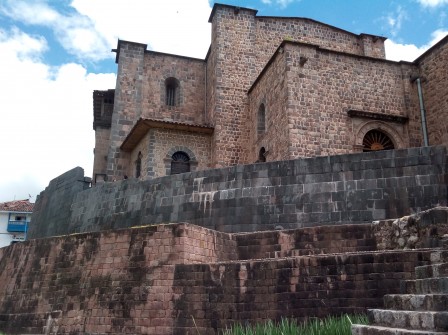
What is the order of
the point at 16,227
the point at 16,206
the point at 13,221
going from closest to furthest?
the point at 16,227
the point at 13,221
the point at 16,206

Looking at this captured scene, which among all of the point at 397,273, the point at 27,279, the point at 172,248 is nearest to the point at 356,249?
the point at 397,273

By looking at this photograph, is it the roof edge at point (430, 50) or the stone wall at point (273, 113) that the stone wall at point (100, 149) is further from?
the roof edge at point (430, 50)

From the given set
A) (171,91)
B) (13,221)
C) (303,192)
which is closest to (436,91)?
(303,192)

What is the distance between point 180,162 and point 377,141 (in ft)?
27.3

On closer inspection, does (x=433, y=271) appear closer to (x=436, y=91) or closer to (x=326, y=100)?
(x=326, y=100)

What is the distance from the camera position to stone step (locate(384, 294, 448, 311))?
4684mm

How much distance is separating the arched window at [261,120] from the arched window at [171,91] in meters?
5.39

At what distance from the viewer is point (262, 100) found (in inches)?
766

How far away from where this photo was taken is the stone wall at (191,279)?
7453mm

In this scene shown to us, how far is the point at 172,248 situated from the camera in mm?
9062

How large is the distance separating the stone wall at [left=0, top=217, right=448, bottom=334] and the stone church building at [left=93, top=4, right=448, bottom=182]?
A: 6853mm

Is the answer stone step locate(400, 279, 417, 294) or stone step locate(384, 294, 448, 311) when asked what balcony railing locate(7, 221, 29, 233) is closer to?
stone step locate(400, 279, 417, 294)

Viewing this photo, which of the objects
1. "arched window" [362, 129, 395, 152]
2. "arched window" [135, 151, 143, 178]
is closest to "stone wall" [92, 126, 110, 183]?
"arched window" [135, 151, 143, 178]

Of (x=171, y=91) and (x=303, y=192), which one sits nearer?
(x=303, y=192)
